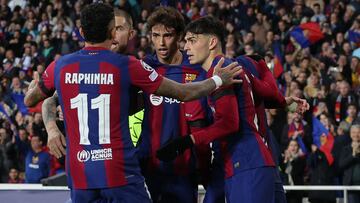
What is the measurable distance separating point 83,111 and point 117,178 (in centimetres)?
45

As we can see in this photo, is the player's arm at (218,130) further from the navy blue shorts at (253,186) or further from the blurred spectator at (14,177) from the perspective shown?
the blurred spectator at (14,177)

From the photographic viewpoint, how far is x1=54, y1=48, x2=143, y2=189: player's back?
18.3ft

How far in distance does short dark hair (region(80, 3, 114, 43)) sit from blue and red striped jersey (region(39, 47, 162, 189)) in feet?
0.27

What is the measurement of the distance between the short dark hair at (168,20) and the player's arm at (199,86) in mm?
862

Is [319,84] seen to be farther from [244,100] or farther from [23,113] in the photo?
[244,100]

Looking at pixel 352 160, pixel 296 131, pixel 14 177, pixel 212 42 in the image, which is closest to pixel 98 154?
pixel 212 42

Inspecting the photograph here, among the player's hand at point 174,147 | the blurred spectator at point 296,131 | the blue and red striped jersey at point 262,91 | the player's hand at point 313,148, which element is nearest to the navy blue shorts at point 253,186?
the blue and red striped jersey at point 262,91

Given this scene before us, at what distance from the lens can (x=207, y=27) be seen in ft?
20.9

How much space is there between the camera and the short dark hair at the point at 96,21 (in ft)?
18.3

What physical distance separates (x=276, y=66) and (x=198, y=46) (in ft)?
32.1

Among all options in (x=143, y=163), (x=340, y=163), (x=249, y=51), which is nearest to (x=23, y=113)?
(x=249, y=51)

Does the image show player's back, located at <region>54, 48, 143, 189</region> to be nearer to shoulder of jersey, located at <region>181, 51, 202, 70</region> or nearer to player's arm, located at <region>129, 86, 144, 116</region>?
player's arm, located at <region>129, 86, 144, 116</region>

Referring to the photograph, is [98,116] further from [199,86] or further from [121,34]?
[121,34]

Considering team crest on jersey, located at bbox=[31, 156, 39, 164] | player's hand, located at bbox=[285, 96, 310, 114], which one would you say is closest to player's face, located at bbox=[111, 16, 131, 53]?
player's hand, located at bbox=[285, 96, 310, 114]
